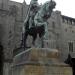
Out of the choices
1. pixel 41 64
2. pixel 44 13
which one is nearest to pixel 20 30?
pixel 44 13

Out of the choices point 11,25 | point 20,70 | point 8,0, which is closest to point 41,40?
point 20,70

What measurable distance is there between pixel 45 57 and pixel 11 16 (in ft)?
182

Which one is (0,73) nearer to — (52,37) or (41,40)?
(41,40)

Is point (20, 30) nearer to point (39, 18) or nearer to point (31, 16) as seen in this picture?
point (31, 16)

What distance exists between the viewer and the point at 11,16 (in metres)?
67.1

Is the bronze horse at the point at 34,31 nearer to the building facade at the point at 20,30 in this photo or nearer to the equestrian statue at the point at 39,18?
the equestrian statue at the point at 39,18

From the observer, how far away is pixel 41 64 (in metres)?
12.0

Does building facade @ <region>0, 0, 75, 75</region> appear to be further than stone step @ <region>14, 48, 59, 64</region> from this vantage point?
Yes

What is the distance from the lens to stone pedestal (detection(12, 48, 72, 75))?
11828 millimetres

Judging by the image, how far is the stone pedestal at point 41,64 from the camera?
11828mm

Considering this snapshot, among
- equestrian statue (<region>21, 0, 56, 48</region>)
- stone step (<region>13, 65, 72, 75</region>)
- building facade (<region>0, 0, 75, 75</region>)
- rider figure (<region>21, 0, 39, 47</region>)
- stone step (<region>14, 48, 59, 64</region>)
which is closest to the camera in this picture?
stone step (<region>13, 65, 72, 75</region>)

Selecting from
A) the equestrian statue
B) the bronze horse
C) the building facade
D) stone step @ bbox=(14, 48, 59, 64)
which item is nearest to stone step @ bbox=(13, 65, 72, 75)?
stone step @ bbox=(14, 48, 59, 64)

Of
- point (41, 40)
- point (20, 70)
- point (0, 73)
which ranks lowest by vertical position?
point (0, 73)

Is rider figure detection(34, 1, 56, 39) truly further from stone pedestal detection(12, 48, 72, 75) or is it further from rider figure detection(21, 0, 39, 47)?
stone pedestal detection(12, 48, 72, 75)
